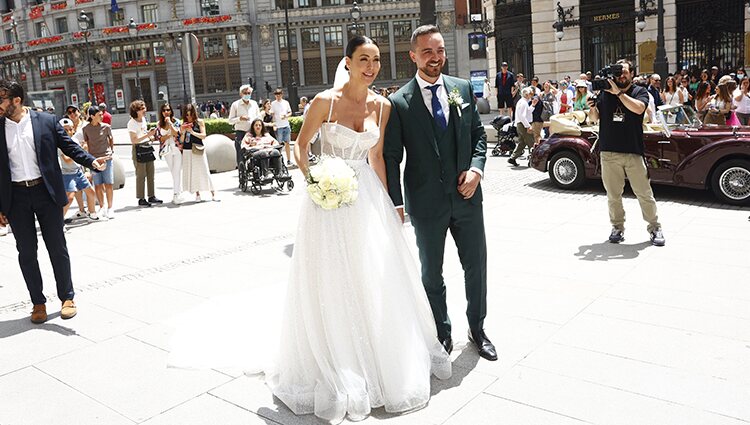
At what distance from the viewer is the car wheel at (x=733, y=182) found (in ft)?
31.0

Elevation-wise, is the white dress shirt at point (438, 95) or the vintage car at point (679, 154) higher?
the white dress shirt at point (438, 95)

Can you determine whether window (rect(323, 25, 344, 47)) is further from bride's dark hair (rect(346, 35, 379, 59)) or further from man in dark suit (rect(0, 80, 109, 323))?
bride's dark hair (rect(346, 35, 379, 59))

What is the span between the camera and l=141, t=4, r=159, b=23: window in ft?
213

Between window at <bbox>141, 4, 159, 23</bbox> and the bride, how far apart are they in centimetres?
6699

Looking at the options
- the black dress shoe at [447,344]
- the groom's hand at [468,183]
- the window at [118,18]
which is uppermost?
the window at [118,18]

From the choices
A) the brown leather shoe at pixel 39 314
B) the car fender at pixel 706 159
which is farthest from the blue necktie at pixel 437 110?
the car fender at pixel 706 159

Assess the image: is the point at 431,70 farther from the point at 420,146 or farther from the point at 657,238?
the point at 657,238

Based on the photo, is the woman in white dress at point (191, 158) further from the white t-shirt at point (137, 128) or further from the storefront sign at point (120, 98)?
the storefront sign at point (120, 98)

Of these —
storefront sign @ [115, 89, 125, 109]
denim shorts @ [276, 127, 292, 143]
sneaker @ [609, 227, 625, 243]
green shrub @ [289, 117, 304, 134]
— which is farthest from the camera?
storefront sign @ [115, 89, 125, 109]

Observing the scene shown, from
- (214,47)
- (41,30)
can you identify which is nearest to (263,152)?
(214,47)

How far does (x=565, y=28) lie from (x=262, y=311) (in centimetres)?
2672

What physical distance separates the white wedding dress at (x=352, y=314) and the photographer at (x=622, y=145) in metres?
4.29

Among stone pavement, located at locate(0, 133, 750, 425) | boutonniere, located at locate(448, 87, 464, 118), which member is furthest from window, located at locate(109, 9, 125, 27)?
boutonniere, located at locate(448, 87, 464, 118)

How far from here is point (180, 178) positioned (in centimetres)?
1258
